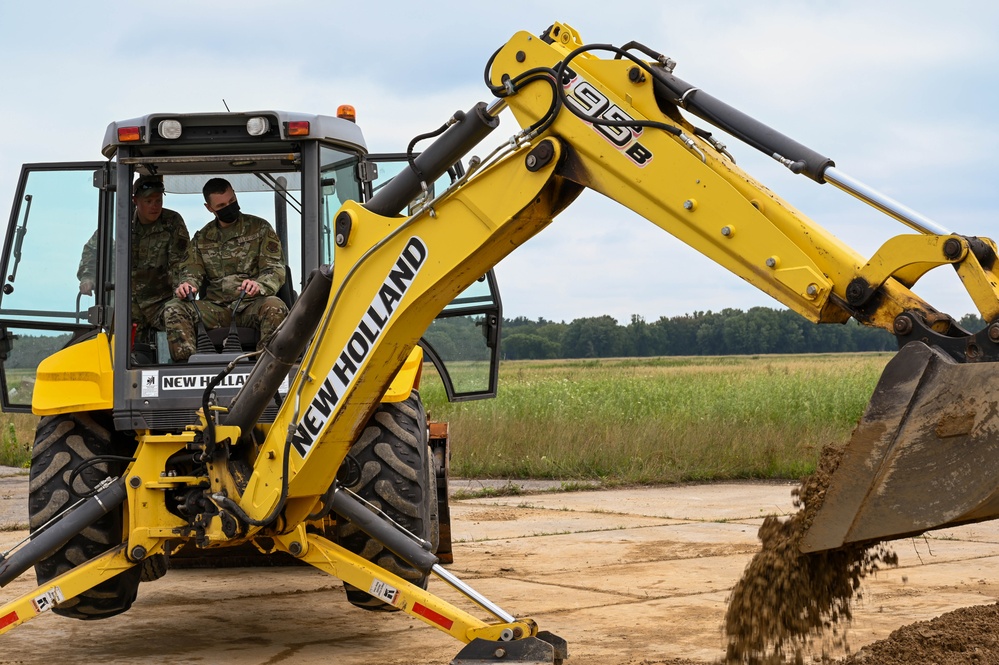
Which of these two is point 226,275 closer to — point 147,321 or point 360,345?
point 147,321

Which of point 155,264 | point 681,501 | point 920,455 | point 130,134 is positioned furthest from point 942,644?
point 681,501

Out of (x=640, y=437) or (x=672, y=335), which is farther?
(x=672, y=335)

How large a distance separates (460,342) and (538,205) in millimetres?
3165

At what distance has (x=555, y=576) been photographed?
820 centimetres

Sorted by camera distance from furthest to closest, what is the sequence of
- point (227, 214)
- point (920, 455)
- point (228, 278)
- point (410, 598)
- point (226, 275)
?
point (227, 214), point (226, 275), point (228, 278), point (410, 598), point (920, 455)

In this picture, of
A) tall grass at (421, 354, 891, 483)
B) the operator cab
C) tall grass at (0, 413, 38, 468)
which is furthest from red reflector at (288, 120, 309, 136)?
tall grass at (0, 413, 38, 468)

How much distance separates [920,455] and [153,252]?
4184 millimetres

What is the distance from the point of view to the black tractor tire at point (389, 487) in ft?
19.2

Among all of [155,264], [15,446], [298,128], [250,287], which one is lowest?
[15,446]

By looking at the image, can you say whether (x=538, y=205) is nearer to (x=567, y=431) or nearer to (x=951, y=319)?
(x=951, y=319)

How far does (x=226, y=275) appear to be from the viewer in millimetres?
6230

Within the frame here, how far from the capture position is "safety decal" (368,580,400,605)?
213 inches

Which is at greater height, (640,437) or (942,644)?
(640,437)

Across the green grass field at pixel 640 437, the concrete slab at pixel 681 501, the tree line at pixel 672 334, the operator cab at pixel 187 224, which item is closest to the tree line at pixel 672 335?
the tree line at pixel 672 334
